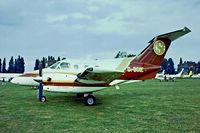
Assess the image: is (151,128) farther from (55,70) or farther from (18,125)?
(55,70)

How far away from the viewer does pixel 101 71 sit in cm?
1268

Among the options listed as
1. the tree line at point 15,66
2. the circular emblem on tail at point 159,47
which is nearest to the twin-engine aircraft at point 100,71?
the circular emblem on tail at point 159,47

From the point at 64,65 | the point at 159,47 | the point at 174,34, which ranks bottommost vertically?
the point at 64,65

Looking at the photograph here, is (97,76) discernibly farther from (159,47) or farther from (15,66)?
(15,66)

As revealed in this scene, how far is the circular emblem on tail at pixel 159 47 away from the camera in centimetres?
1589

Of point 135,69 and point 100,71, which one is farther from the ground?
point 135,69

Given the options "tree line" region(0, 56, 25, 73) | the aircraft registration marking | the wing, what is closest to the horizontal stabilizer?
the aircraft registration marking

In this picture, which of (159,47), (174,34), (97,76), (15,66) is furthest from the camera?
(15,66)

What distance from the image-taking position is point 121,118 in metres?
9.59

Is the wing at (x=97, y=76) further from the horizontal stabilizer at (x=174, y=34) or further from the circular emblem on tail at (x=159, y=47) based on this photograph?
the horizontal stabilizer at (x=174, y=34)

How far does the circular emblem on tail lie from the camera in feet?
52.1

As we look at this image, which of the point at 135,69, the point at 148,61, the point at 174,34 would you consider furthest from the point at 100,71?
the point at 174,34

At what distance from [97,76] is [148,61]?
4.02 metres

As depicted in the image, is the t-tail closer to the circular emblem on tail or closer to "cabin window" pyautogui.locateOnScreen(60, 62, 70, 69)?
the circular emblem on tail
